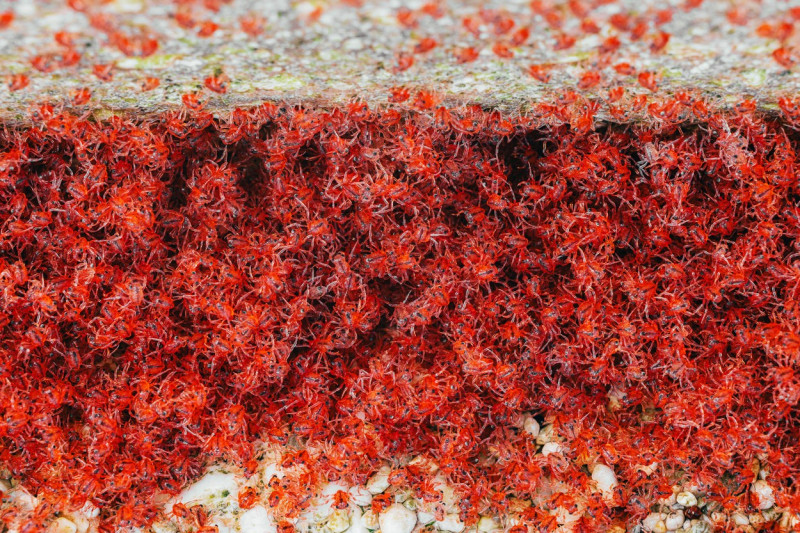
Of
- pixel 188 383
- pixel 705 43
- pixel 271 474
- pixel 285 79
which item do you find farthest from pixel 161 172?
pixel 705 43

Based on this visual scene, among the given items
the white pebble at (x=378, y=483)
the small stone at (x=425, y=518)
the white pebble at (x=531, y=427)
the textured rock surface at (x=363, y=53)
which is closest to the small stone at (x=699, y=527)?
the white pebble at (x=531, y=427)

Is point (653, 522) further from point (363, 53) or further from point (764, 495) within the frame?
point (363, 53)

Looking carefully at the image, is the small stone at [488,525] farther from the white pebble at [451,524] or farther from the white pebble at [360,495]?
the white pebble at [360,495]

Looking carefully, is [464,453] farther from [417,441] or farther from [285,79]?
[285,79]

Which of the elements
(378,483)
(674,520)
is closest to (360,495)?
(378,483)

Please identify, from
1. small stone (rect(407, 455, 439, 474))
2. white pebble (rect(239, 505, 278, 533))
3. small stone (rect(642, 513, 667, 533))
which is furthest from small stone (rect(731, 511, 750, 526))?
white pebble (rect(239, 505, 278, 533))

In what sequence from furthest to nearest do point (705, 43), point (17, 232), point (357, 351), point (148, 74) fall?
point (357, 351)
point (17, 232)
point (148, 74)
point (705, 43)
